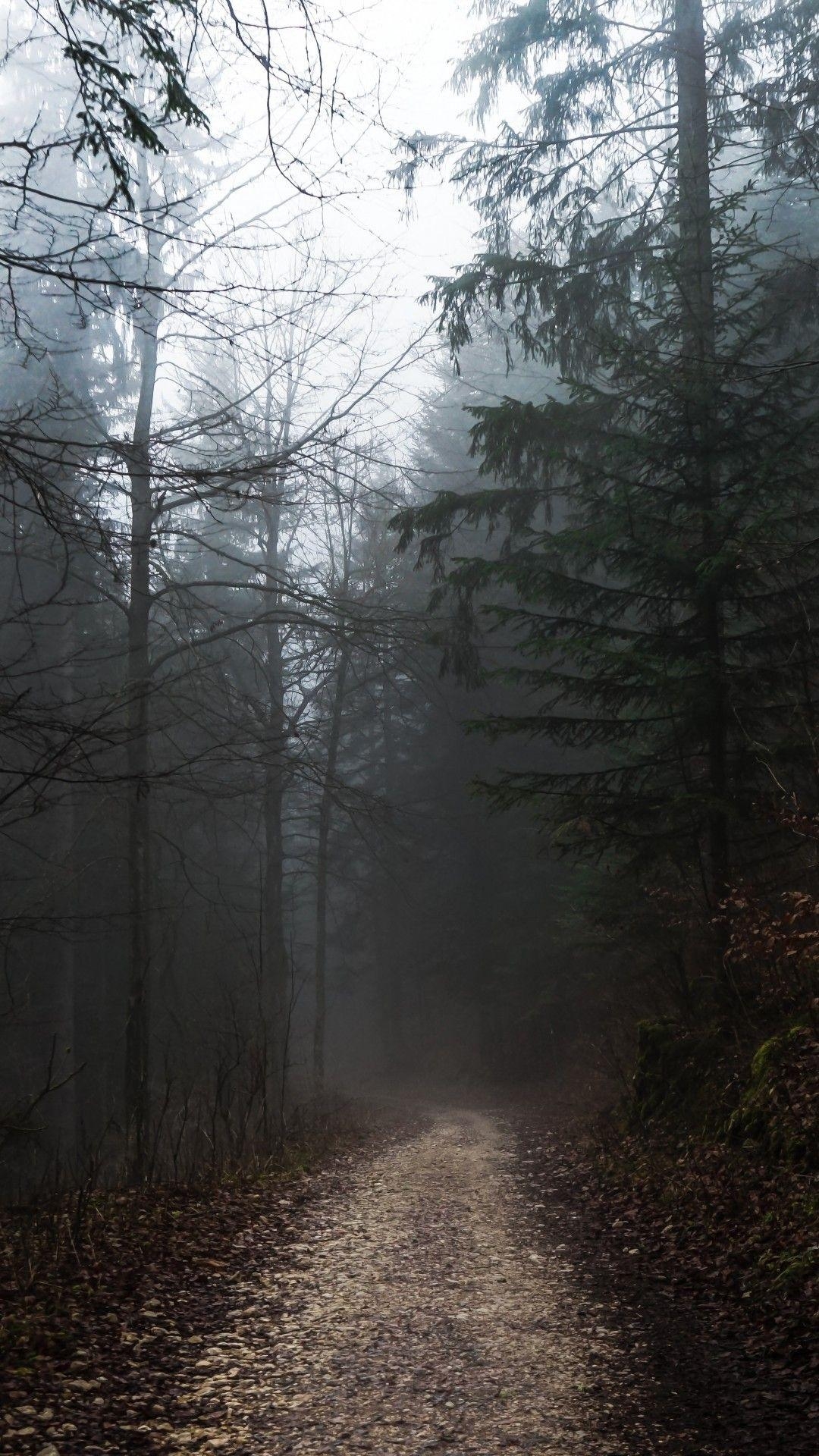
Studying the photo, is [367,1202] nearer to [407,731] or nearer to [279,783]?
[279,783]

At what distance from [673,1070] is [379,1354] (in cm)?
506

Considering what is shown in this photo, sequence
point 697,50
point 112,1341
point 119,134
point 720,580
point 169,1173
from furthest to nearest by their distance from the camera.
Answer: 1. point 697,50
2. point 720,580
3. point 169,1173
4. point 112,1341
5. point 119,134

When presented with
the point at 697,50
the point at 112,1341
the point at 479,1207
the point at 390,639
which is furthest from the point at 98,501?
the point at 697,50

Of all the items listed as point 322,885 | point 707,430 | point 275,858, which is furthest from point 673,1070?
point 322,885

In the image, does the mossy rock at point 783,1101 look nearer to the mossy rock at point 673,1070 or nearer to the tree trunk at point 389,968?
the mossy rock at point 673,1070

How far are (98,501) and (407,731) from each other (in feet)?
64.1

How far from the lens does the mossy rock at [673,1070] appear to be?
8070 mm

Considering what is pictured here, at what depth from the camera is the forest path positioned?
3.49m

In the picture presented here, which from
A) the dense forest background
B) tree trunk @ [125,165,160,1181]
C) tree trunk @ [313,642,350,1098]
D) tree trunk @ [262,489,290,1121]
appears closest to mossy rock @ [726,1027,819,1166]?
the dense forest background

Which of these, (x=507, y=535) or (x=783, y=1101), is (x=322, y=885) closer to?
(x=507, y=535)

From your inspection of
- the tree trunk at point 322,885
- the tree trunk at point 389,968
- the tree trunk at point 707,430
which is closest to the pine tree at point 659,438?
the tree trunk at point 707,430

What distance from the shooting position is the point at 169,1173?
8.52 meters

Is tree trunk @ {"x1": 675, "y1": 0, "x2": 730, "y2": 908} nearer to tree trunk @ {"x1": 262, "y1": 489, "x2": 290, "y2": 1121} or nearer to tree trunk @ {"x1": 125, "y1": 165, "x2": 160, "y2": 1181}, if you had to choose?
tree trunk @ {"x1": 125, "y1": 165, "x2": 160, "y2": 1181}

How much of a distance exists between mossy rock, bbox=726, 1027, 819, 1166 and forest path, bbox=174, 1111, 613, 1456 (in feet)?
5.37
